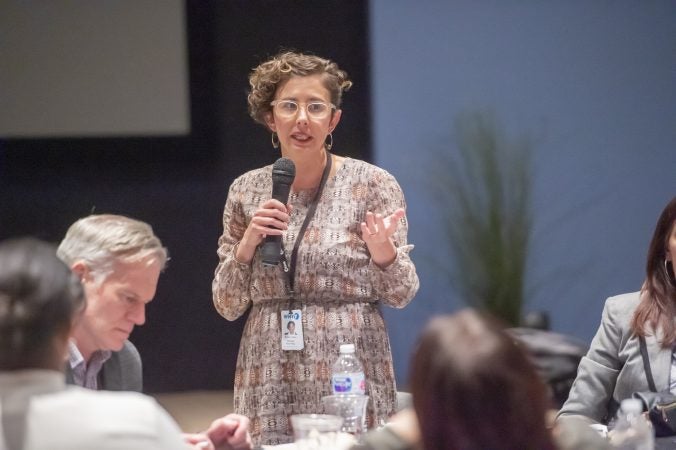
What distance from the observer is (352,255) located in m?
2.82

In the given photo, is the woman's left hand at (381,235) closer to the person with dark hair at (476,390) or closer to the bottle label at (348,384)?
the bottle label at (348,384)

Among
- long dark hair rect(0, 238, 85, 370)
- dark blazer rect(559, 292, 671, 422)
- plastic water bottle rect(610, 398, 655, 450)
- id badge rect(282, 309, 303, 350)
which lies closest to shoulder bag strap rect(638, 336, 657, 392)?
dark blazer rect(559, 292, 671, 422)

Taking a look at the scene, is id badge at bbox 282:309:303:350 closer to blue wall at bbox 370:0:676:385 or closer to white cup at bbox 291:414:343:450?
white cup at bbox 291:414:343:450

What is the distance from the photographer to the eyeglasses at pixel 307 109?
2.93 metres

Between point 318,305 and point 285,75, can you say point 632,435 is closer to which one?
point 318,305

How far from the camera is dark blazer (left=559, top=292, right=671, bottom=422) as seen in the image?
267 centimetres

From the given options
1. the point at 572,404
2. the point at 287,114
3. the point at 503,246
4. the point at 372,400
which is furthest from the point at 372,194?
the point at 503,246

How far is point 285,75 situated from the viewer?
9.71 feet

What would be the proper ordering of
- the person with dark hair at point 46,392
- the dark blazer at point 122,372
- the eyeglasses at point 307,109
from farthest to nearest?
the eyeglasses at point 307,109 < the dark blazer at point 122,372 < the person with dark hair at point 46,392

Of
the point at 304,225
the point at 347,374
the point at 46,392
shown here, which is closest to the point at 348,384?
the point at 347,374

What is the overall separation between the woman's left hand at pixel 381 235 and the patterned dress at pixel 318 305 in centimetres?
4

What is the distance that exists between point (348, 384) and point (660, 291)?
916 millimetres

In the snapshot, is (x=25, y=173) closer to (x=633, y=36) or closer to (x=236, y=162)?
(x=236, y=162)

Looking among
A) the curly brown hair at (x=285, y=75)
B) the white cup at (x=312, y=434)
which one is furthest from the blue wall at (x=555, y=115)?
the white cup at (x=312, y=434)
